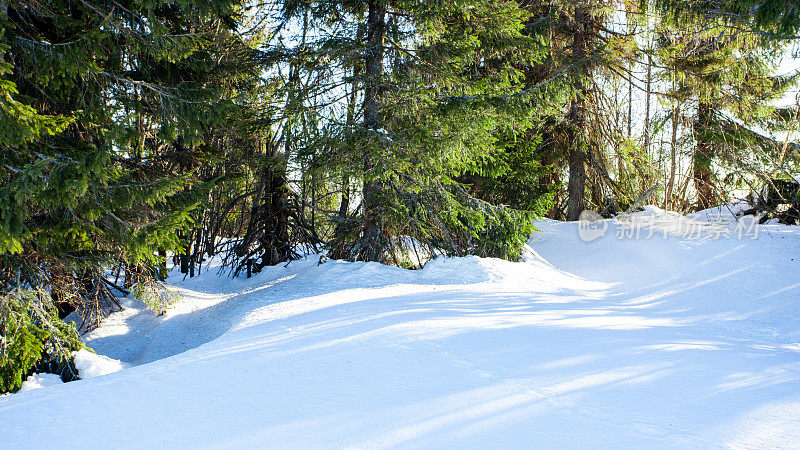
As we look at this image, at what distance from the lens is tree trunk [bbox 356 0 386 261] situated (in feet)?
25.1

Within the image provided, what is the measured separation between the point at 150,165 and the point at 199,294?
3.08m

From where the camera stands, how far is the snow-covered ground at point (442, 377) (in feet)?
7.62

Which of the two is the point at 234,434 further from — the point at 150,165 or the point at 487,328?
the point at 150,165

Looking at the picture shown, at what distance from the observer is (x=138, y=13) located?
241 inches

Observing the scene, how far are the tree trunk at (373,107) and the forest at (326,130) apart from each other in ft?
0.11

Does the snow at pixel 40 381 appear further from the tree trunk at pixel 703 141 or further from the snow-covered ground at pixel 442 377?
the tree trunk at pixel 703 141

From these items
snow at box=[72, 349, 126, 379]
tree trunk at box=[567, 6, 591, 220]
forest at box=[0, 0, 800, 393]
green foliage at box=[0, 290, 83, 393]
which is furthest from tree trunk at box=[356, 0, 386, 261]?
tree trunk at box=[567, 6, 591, 220]

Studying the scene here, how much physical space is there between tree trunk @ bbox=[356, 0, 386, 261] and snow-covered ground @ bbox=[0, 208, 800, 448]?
1.43m

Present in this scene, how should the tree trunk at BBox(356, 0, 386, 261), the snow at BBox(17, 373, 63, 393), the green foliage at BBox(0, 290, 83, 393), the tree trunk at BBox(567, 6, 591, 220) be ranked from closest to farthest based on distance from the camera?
the green foliage at BBox(0, 290, 83, 393) → the snow at BBox(17, 373, 63, 393) → the tree trunk at BBox(356, 0, 386, 261) → the tree trunk at BBox(567, 6, 591, 220)

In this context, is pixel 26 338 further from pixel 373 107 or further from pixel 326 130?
pixel 373 107

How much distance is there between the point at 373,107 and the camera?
775 centimetres

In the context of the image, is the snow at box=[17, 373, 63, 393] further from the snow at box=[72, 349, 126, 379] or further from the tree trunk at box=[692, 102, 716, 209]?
the tree trunk at box=[692, 102, 716, 209]

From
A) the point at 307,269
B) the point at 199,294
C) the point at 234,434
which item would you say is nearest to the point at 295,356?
the point at 234,434

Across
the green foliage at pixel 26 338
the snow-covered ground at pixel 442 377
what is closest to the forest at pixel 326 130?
the green foliage at pixel 26 338
